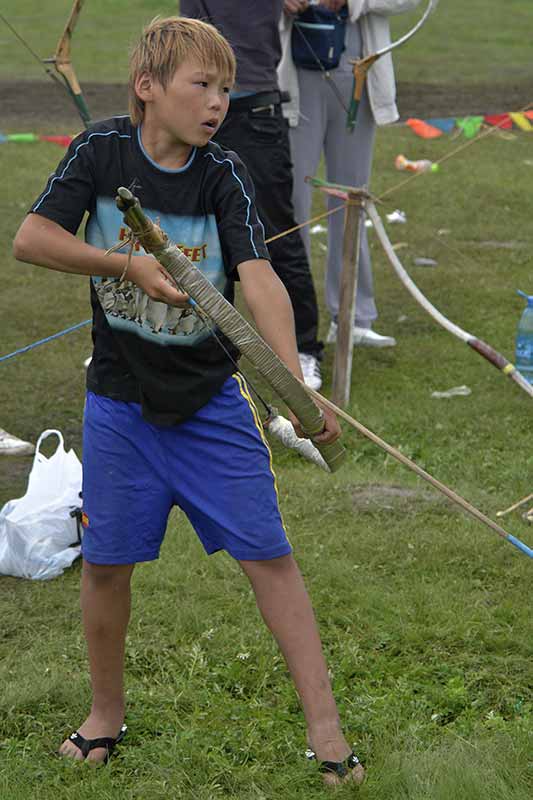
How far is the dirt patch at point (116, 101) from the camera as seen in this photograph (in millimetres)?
14453

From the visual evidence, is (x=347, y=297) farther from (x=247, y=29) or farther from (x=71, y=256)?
(x=71, y=256)

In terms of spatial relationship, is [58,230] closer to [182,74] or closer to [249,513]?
[182,74]

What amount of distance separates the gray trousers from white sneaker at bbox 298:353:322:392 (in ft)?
2.42

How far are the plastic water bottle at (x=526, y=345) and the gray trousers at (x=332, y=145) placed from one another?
3.13 feet

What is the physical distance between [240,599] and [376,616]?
457 millimetres

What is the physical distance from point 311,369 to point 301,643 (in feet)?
11.5

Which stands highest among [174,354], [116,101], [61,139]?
[174,354]

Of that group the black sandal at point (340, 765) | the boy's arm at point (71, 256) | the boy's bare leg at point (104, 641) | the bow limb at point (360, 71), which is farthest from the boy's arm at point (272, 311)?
the bow limb at point (360, 71)

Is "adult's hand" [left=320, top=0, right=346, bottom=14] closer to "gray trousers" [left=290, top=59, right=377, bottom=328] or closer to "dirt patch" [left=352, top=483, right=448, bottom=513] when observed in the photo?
"gray trousers" [left=290, top=59, right=377, bottom=328]

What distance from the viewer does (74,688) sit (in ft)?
12.3

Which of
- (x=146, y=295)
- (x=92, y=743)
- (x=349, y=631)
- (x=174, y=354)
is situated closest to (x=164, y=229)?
(x=146, y=295)

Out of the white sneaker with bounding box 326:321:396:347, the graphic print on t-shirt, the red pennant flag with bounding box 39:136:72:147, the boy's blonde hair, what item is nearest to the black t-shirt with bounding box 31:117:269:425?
the graphic print on t-shirt

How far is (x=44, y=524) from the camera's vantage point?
4672 mm

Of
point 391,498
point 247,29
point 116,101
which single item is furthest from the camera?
point 116,101
